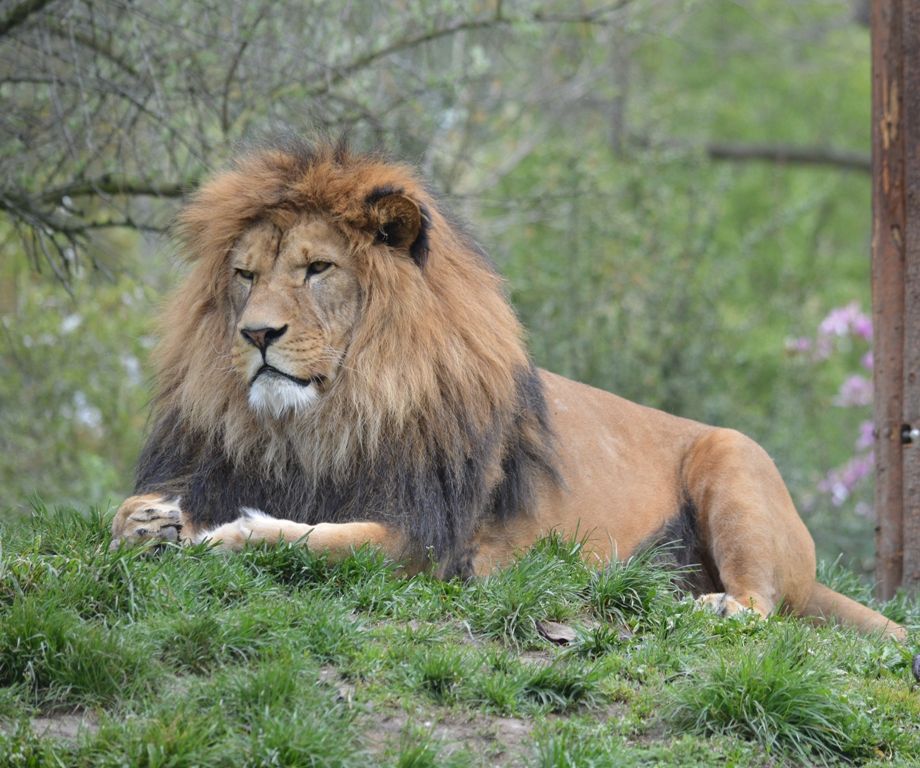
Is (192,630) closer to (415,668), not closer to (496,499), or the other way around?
(415,668)

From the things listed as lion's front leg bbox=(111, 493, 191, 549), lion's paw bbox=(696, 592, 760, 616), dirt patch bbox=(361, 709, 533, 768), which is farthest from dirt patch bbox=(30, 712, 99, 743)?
lion's paw bbox=(696, 592, 760, 616)

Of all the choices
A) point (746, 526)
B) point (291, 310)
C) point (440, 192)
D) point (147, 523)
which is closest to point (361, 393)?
point (291, 310)

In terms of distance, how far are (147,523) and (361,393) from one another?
0.91 metres

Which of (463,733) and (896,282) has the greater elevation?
(896,282)

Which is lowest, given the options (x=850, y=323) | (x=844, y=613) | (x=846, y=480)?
(x=846, y=480)

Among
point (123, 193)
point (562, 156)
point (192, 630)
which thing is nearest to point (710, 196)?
point (562, 156)

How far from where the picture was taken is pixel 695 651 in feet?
15.9

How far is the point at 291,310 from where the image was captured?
5.18 metres

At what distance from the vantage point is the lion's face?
203 inches

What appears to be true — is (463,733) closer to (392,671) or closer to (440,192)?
(392,671)

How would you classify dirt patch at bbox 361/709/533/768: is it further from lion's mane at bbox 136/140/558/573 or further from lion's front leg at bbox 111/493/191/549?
lion's front leg at bbox 111/493/191/549

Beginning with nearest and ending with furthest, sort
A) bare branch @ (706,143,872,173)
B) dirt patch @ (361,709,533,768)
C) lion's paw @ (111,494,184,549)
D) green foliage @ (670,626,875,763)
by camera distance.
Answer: dirt patch @ (361,709,533,768), green foliage @ (670,626,875,763), lion's paw @ (111,494,184,549), bare branch @ (706,143,872,173)

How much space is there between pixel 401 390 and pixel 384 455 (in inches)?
10.0

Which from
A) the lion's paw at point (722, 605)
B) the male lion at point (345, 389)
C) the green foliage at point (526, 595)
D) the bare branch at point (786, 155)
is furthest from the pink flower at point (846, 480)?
the bare branch at point (786, 155)
